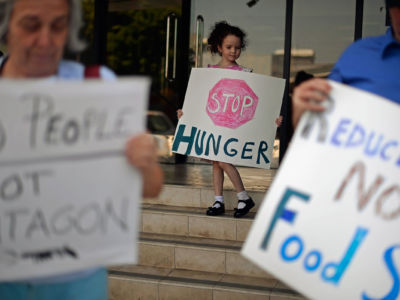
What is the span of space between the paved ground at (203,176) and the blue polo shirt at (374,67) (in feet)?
11.5

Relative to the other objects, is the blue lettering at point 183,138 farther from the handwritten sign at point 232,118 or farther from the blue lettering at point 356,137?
the blue lettering at point 356,137

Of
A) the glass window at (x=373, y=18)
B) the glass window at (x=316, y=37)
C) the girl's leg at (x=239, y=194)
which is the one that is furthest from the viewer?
the glass window at (x=316, y=37)

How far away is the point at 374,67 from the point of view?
192 cm

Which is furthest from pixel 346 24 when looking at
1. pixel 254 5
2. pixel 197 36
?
pixel 197 36

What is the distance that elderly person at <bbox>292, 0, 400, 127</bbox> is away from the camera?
1874mm

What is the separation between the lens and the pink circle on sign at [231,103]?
444 centimetres

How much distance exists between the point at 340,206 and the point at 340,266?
0.17m

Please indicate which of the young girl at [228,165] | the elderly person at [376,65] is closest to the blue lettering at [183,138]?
the young girl at [228,165]

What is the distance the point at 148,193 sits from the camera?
5.62ft

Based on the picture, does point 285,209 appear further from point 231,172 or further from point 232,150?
point 231,172

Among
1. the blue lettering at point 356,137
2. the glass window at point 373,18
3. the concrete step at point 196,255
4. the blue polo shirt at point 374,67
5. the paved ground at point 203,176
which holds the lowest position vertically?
the concrete step at point 196,255

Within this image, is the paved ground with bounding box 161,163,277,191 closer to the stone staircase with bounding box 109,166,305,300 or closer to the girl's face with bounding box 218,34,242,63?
the stone staircase with bounding box 109,166,305,300

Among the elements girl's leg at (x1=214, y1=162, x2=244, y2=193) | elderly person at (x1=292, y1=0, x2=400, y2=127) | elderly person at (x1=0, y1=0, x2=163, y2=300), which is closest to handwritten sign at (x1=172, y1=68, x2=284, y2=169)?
girl's leg at (x1=214, y1=162, x2=244, y2=193)

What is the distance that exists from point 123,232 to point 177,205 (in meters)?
3.57
